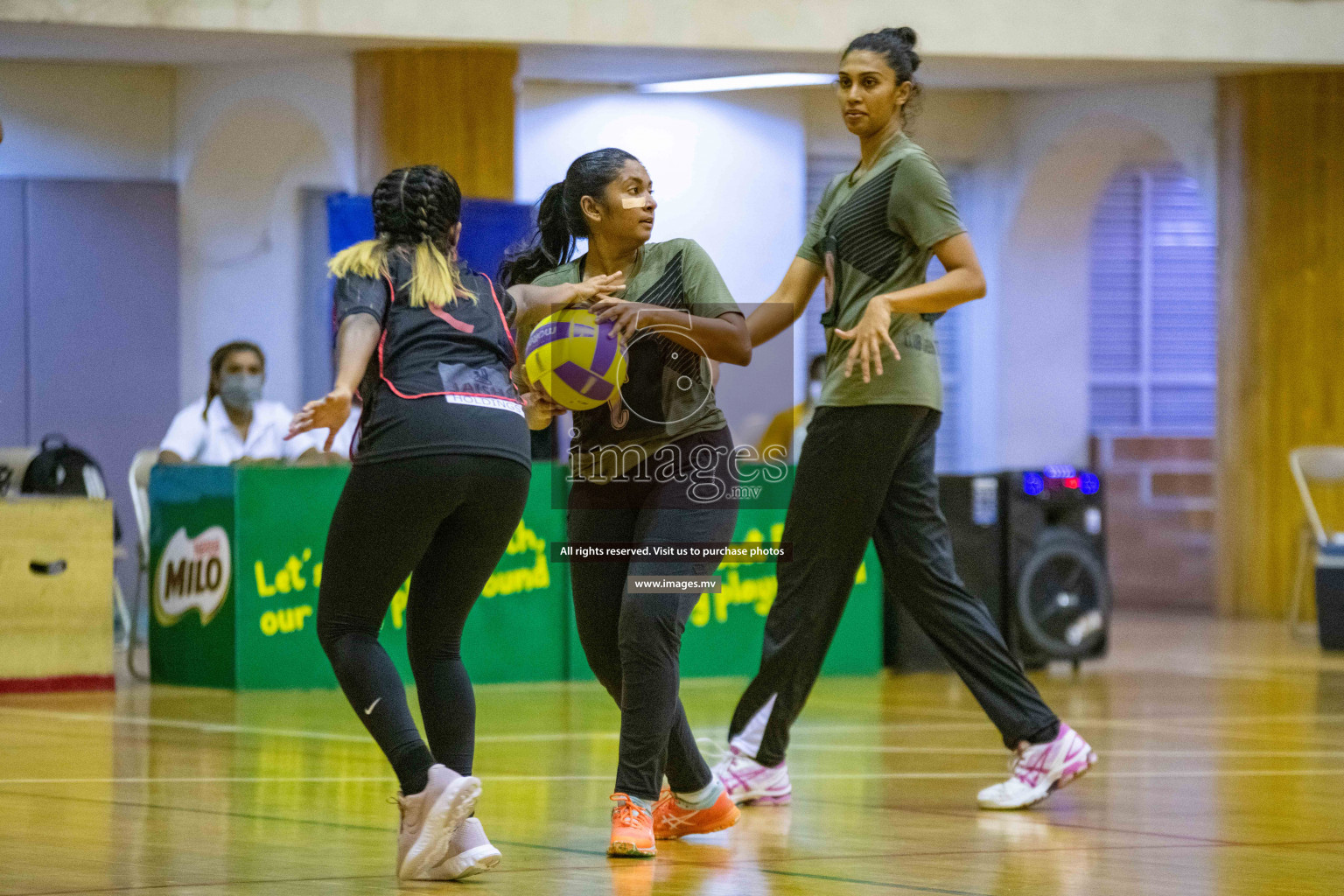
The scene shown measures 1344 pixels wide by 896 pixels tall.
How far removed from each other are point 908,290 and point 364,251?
1.15 meters

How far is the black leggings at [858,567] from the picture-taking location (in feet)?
13.4

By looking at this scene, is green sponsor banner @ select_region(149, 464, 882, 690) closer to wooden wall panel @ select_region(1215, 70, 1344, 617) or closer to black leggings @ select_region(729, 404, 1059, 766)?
black leggings @ select_region(729, 404, 1059, 766)

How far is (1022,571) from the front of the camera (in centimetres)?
783

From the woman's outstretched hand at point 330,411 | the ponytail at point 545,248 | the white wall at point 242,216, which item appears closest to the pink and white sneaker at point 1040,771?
the ponytail at point 545,248

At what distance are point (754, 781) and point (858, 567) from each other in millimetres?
551

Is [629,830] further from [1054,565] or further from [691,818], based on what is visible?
[1054,565]

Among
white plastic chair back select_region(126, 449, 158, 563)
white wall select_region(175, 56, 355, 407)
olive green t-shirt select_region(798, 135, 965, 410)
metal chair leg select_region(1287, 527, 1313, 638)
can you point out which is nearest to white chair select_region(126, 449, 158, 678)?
white plastic chair back select_region(126, 449, 158, 563)

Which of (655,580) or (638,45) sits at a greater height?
(638,45)

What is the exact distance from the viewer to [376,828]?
3.91 m

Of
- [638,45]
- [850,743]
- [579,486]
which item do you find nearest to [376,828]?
[579,486]

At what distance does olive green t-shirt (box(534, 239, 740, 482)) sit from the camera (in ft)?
11.4

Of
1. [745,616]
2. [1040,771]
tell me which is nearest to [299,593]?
[745,616]

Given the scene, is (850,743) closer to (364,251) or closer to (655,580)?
(655,580)

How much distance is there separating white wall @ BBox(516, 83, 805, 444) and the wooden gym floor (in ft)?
17.2
